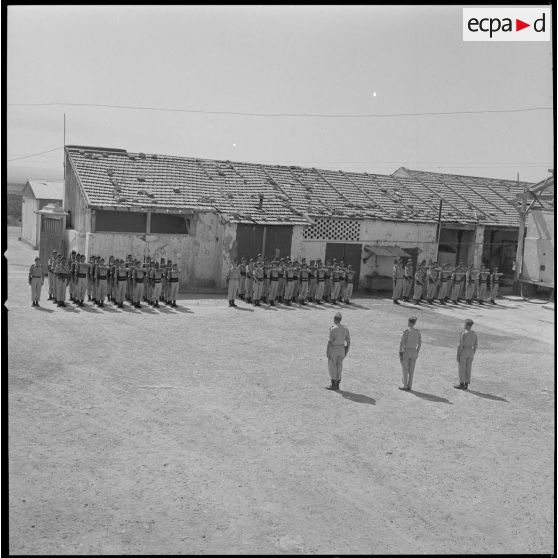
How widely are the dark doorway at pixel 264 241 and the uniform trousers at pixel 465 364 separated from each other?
521 inches

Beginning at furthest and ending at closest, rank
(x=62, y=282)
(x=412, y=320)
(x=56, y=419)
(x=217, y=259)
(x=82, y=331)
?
(x=217, y=259), (x=62, y=282), (x=82, y=331), (x=412, y=320), (x=56, y=419)

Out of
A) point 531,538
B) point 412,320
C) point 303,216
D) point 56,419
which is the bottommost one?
point 531,538

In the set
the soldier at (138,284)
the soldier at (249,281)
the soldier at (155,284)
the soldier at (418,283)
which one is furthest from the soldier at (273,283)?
the soldier at (418,283)

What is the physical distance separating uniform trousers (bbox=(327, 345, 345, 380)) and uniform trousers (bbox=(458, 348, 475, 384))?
250 cm

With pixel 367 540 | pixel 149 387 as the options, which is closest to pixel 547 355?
pixel 149 387

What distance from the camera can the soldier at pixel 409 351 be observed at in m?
13.1

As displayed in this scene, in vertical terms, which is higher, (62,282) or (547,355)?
(62,282)

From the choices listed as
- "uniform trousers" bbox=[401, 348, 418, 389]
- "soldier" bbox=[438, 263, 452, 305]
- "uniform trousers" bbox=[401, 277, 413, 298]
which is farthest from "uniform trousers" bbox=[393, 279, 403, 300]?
"uniform trousers" bbox=[401, 348, 418, 389]

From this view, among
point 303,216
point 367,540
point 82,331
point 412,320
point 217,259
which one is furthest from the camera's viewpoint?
point 303,216

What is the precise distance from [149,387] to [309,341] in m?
5.85

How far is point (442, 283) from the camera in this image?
25.3 m

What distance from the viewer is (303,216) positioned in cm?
2730

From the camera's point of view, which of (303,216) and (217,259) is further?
(303,216)

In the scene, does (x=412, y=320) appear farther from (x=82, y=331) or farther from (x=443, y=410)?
(x=82, y=331)
